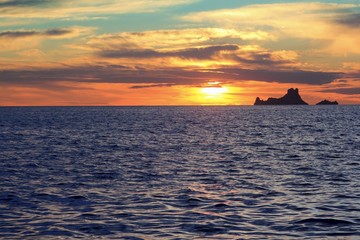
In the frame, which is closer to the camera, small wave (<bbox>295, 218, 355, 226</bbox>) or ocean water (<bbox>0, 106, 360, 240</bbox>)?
ocean water (<bbox>0, 106, 360, 240</bbox>)

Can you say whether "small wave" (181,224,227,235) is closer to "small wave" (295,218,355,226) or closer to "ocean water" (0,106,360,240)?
"ocean water" (0,106,360,240)

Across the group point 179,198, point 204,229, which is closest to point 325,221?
point 204,229

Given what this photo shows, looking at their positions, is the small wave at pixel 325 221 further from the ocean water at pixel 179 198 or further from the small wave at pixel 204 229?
the small wave at pixel 204 229

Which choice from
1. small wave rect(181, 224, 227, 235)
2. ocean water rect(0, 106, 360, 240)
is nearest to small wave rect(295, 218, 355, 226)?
ocean water rect(0, 106, 360, 240)

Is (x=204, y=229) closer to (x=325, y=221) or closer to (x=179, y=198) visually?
(x=325, y=221)

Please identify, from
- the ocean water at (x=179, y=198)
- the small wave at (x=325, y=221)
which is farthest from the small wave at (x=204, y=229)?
the small wave at (x=325, y=221)

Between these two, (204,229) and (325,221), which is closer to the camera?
(204,229)

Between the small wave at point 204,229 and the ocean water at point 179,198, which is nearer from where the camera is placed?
the small wave at point 204,229

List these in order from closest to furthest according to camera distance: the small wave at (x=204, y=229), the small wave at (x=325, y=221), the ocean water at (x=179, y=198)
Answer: the small wave at (x=204, y=229)
the ocean water at (x=179, y=198)
the small wave at (x=325, y=221)

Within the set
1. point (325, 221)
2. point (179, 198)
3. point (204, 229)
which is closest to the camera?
point (204, 229)

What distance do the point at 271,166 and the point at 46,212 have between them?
23.4 m

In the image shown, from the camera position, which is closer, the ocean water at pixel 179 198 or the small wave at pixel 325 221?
the ocean water at pixel 179 198

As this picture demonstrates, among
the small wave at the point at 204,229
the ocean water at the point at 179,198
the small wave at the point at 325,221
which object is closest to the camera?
the small wave at the point at 204,229

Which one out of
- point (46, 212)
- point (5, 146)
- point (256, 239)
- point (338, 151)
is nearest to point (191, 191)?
point (46, 212)
